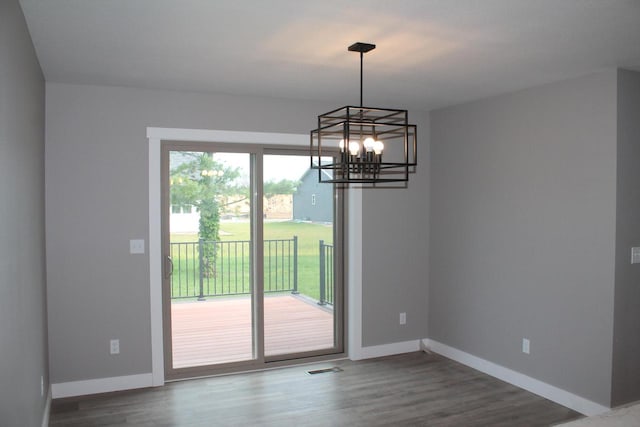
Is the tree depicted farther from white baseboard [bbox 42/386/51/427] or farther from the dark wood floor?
white baseboard [bbox 42/386/51/427]

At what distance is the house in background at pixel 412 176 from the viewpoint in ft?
9.06

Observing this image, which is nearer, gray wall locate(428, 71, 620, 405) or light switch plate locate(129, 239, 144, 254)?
gray wall locate(428, 71, 620, 405)

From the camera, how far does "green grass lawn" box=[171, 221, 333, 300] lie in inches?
183

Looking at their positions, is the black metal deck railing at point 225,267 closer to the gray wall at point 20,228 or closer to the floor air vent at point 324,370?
the floor air vent at point 324,370

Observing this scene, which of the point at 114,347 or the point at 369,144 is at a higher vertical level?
the point at 369,144

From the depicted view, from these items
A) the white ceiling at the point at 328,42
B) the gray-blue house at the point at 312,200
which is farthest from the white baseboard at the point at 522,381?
the white ceiling at the point at 328,42

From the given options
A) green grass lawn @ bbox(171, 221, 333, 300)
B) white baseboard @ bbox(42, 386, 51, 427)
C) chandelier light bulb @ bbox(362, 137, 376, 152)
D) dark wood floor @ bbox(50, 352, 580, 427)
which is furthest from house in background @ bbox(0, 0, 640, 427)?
chandelier light bulb @ bbox(362, 137, 376, 152)

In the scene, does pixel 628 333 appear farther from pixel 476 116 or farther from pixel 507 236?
pixel 476 116

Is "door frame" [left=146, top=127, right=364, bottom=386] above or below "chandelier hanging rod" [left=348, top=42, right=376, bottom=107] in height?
below

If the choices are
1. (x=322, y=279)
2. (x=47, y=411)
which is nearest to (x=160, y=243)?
(x=47, y=411)

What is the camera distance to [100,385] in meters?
4.27

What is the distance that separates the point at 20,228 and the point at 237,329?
8.43 ft

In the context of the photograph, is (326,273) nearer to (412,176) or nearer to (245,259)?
(245,259)

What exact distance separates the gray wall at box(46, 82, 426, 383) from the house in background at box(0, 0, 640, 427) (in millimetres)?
15
